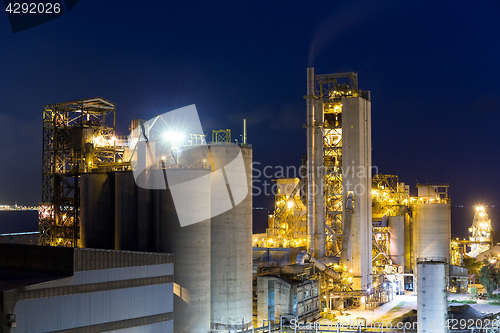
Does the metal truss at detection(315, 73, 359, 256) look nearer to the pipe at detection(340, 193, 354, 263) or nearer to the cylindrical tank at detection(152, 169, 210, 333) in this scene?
the pipe at detection(340, 193, 354, 263)

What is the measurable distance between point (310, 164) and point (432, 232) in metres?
25.7

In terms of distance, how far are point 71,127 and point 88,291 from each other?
104 ft

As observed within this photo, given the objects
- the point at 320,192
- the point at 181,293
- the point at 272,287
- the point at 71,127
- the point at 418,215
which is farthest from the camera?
the point at 418,215

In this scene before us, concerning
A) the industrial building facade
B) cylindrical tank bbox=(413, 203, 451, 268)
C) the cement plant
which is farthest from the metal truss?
the industrial building facade

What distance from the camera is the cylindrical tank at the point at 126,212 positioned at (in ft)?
169

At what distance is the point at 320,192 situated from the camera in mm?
69250

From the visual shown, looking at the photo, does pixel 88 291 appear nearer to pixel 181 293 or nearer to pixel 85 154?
pixel 181 293

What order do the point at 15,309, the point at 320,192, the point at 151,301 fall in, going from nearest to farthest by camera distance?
the point at 15,309, the point at 151,301, the point at 320,192

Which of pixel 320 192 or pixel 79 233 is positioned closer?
pixel 79 233

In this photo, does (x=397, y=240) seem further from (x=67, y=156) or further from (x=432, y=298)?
(x=67, y=156)

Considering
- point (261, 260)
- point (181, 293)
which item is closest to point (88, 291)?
point (181, 293)

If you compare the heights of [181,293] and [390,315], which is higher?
[181,293]

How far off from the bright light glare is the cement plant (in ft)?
0.44

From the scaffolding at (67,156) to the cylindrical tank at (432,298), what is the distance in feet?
124
